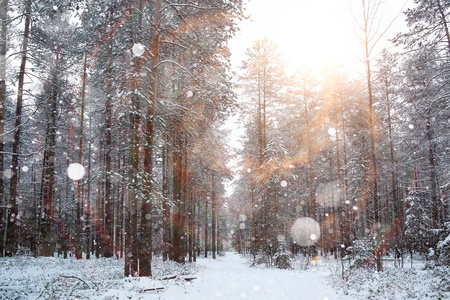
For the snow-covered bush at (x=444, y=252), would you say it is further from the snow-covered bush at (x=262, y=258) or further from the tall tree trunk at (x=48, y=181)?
the tall tree trunk at (x=48, y=181)

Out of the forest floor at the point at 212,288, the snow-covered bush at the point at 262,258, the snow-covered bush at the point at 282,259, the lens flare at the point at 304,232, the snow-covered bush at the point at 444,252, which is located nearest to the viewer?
the forest floor at the point at 212,288

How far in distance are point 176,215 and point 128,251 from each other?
29.1 feet

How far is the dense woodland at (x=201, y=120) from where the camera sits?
1156 cm

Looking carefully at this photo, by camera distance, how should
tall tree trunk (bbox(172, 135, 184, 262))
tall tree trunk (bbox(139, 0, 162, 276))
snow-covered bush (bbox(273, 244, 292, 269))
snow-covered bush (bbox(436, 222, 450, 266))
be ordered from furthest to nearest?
snow-covered bush (bbox(273, 244, 292, 269))
tall tree trunk (bbox(172, 135, 184, 262))
tall tree trunk (bbox(139, 0, 162, 276))
snow-covered bush (bbox(436, 222, 450, 266))

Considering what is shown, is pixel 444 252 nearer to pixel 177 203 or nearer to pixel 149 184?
pixel 149 184

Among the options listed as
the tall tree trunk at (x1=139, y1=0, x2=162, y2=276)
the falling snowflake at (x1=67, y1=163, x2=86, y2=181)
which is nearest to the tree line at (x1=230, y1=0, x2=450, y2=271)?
the tall tree trunk at (x1=139, y1=0, x2=162, y2=276)

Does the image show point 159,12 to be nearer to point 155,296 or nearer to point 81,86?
point 155,296

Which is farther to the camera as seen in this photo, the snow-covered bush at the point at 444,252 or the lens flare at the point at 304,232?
the lens flare at the point at 304,232

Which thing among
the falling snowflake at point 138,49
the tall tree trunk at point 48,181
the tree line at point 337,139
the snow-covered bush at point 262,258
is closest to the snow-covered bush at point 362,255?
the tree line at point 337,139

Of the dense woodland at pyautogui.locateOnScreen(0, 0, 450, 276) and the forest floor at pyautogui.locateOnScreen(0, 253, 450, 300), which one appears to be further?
the dense woodland at pyautogui.locateOnScreen(0, 0, 450, 276)

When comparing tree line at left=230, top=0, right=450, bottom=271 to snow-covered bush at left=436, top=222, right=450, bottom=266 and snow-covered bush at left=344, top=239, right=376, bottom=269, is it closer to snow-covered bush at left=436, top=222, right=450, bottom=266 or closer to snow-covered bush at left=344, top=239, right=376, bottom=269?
snow-covered bush at left=344, top=239, right=376, bottom=269

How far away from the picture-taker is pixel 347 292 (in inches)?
359

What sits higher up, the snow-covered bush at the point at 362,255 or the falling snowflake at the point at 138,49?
the falling snowflake at the point at 138,49

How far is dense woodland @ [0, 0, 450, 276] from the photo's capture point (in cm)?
1156
